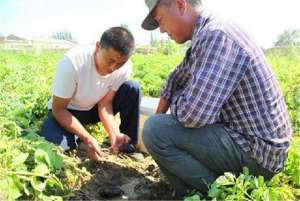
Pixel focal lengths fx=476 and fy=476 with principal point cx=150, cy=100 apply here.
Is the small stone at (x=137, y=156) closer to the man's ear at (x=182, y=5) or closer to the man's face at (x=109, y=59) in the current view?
the man's face at (x=109, y=59)

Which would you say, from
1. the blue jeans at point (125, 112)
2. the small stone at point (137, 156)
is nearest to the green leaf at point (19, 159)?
the blue jeans at point (125, 112)

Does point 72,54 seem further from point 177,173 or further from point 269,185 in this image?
point 269,185

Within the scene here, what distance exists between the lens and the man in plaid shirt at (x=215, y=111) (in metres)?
2.39

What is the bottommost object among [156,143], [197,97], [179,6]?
[156,143]

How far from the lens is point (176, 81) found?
121 inches

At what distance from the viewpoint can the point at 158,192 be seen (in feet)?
9.92

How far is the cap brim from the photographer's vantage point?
2.75m

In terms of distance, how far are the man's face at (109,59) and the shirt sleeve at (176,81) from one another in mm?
339

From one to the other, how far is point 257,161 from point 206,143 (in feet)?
0.97

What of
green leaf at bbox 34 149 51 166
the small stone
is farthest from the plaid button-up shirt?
the small stone

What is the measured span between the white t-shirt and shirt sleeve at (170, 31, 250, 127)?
119cm

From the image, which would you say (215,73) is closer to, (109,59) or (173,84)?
(173,84)

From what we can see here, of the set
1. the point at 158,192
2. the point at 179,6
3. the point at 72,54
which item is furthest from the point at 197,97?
the point at 72,54

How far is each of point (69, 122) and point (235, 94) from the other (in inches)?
52.0
